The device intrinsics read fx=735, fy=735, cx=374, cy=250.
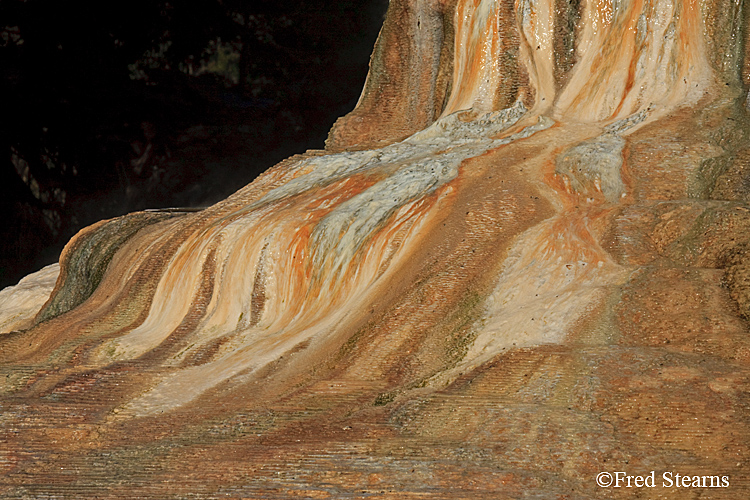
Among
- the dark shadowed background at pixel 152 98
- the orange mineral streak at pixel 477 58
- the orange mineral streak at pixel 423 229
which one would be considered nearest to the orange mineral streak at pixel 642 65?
the orange mineral streak at pixel 423 229

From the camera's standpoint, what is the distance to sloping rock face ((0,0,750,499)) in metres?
7.35

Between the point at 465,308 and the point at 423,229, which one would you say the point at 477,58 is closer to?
the point at 423,229

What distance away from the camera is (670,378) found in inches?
310

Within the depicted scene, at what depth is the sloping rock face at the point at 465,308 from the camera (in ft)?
24.1

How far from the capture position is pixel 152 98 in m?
23.1

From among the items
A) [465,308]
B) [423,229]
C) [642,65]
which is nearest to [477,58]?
[642,65]

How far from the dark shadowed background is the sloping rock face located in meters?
5.78

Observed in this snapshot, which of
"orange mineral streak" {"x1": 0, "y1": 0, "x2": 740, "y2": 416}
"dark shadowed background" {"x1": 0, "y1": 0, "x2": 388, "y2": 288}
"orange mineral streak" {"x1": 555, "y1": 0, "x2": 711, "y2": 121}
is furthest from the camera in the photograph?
"dark shadowed background" {"x1": 0, "y1": 0, "x2": 388, "y2": 288}

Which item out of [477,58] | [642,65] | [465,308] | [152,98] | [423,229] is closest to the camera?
[465,308]

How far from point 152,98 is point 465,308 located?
1633 centimetres

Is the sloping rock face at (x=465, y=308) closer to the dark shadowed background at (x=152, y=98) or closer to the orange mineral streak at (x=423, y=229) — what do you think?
the orange mineral streak at (x=423, y=229)

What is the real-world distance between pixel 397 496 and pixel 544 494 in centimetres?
134

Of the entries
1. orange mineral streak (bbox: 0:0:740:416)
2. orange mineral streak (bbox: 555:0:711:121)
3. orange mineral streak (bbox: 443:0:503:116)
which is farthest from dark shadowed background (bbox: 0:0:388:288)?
orange mineral streak (bbox: 555:0:711:121)

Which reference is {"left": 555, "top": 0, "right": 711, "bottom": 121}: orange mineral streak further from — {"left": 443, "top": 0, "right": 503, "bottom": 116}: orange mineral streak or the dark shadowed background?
the dark shadowed background
